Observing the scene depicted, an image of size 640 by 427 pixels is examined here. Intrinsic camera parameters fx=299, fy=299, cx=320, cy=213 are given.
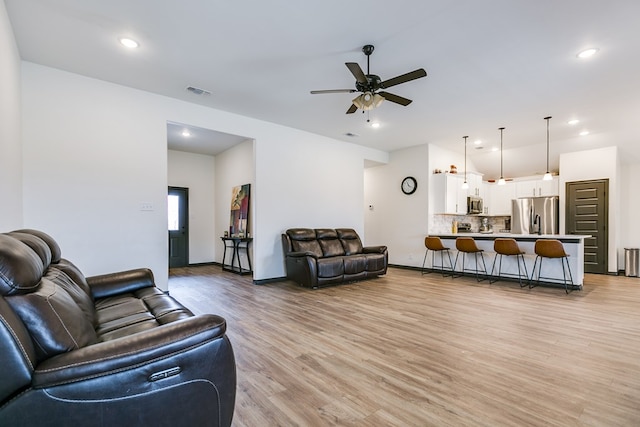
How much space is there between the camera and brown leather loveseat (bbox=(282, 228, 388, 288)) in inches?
202

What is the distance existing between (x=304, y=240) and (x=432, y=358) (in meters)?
3.57

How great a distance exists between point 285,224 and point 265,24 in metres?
3.70

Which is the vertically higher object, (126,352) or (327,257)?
(126,352)

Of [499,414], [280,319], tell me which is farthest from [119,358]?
[280,319]

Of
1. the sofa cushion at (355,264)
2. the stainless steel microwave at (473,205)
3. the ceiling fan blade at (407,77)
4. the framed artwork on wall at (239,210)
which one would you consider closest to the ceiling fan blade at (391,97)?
the ceiling fan blade at (407,77)

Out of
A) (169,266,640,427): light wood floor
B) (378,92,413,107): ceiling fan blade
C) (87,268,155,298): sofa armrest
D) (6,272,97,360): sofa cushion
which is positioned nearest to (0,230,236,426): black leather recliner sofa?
(6,272,97,360): sofa cushion

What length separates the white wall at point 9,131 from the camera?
2.52 metres

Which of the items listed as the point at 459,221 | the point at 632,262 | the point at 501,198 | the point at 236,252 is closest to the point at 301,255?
the point at 236,252

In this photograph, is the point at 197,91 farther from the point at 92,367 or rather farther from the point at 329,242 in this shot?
the point at 92,367

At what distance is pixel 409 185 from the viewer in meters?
7.42

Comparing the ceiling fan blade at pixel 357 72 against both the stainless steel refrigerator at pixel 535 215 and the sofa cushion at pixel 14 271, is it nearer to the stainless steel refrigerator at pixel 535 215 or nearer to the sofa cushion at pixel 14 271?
the sofa cushion at pixel 14 271

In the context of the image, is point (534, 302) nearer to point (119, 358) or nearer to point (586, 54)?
point (586, 54)

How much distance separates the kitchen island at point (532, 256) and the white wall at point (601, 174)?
4.78ft

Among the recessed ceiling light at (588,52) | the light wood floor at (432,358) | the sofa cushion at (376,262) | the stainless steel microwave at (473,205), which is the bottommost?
the light wood floor at (432,358)
